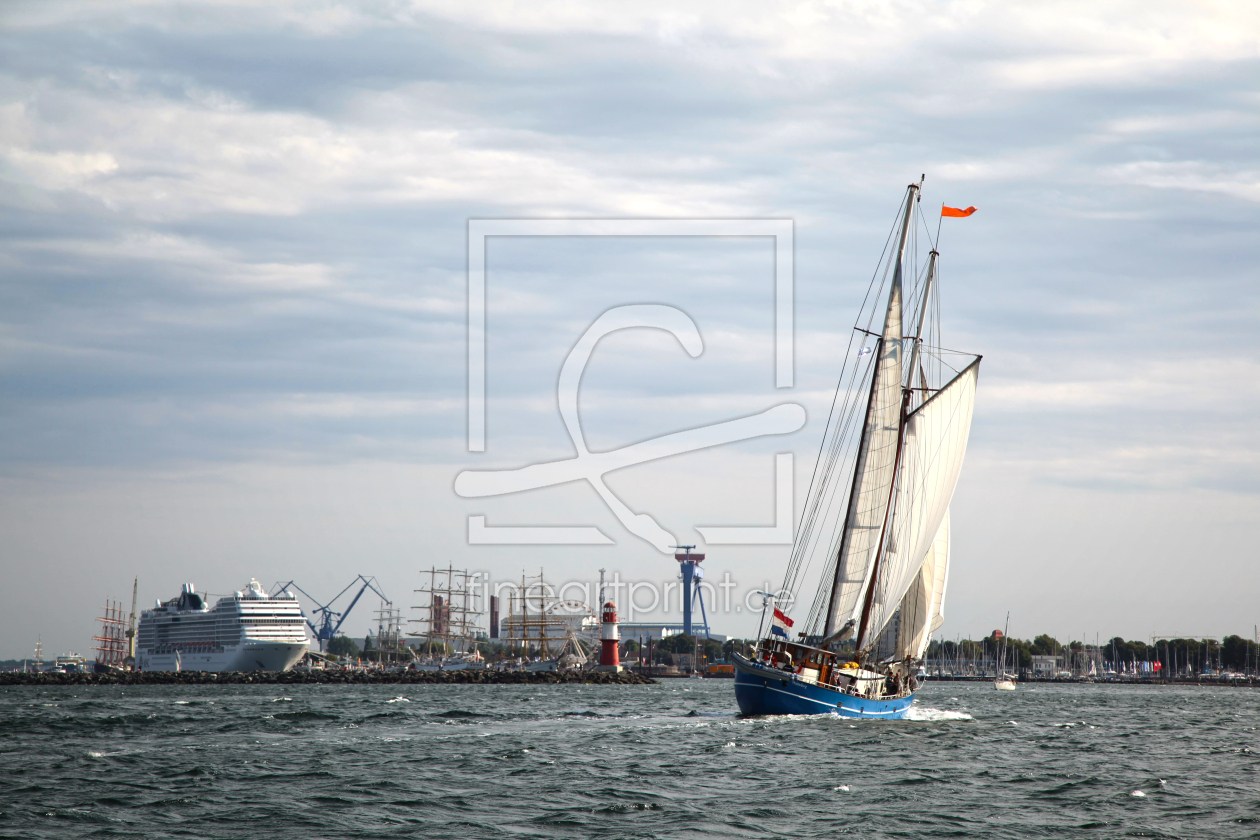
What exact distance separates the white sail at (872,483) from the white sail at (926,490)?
0.96m

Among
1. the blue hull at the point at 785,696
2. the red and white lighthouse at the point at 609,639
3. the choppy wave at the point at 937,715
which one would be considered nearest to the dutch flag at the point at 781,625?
the blue hull at the point at 785,696

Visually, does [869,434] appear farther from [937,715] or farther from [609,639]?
[609,639]

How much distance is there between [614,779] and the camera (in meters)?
32.2

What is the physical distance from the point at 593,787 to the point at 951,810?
29.7 ft

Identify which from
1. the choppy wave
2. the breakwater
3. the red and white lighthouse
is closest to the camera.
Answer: the choppy wave

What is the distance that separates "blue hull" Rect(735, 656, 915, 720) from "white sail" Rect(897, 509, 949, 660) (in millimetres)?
6419

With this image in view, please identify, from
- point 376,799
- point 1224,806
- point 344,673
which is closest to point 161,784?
point 376,799

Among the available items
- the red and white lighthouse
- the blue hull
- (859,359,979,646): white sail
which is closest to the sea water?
the blue hull

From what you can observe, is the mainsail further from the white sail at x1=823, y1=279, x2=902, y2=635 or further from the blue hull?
the blue hull

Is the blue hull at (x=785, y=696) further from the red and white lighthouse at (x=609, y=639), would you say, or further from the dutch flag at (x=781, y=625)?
the red and white lighthouse at (x=609, y=639)

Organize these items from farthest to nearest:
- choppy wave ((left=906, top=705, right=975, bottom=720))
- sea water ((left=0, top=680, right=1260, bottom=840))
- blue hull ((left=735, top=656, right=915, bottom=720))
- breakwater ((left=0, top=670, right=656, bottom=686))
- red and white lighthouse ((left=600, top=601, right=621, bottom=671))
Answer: red and white lighthouse ((left=600, top=601, right=621, bottom=671))
breakwater ((left=0, top=670, right=656, bottom=686))
choppy wave ((left=906, top=705, right=975, bottom=720))
blue hull ((left=735, top=656, right=915, bottom=720))
sea water ((left=0, top=680, right=1260, bottom=840))

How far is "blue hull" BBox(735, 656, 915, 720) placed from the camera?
4591cm

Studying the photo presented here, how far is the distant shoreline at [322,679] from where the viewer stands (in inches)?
5330

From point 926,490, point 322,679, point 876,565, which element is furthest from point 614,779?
point 322,679
